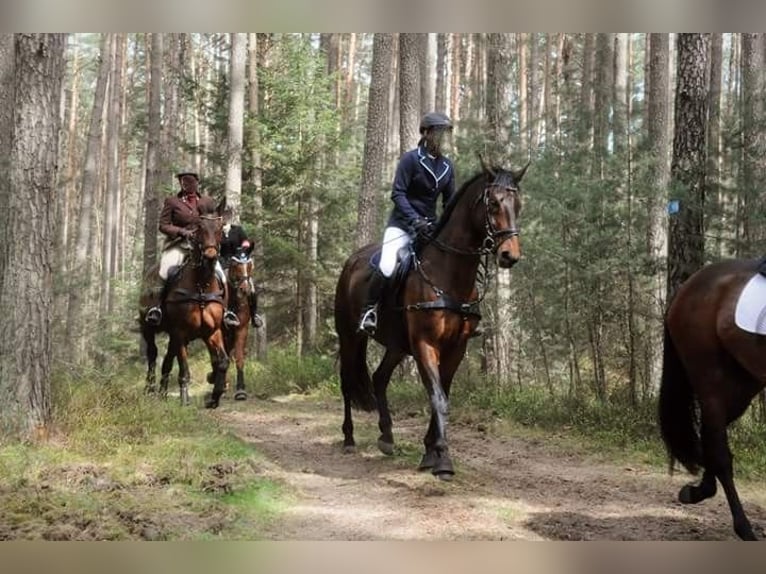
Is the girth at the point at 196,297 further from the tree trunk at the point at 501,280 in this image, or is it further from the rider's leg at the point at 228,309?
the tree trunk at the point at 501,280

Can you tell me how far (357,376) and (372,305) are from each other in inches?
37.2

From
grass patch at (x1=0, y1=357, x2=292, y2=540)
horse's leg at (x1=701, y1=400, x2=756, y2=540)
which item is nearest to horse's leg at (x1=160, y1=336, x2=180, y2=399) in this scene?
grass patch at (x1=0, y1=357, x2=292, y2=540)

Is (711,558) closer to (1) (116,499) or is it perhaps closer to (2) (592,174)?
(1) (116,499)

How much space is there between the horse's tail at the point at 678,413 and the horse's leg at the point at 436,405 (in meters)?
1.33

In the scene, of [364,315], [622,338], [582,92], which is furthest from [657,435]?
[582,92]

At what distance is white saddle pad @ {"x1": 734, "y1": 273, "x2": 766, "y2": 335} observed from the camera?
3.96m

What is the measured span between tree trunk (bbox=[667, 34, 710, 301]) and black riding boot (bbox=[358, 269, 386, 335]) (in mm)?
2388

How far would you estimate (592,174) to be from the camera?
6641 mm

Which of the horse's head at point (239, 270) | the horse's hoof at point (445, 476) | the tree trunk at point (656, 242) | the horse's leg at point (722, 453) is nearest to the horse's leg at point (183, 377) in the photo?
the horse's head at point (239, 270)

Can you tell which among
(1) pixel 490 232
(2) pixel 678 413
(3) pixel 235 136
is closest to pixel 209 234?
(1) pixel 490 232

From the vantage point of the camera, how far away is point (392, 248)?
205 inches

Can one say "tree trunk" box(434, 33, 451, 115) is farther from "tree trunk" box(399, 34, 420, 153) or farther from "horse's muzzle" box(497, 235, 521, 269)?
"horse's muzzle" box(497, 235, 521, 269)

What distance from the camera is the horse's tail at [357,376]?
19.6 ft

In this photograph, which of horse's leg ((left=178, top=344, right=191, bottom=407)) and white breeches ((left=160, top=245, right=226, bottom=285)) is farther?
white breeches ((left=160, top=245, right=226, bottom=285))
